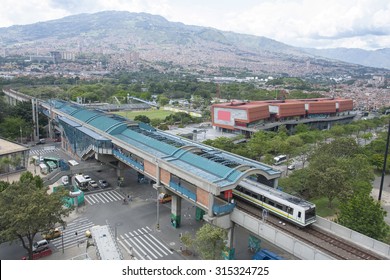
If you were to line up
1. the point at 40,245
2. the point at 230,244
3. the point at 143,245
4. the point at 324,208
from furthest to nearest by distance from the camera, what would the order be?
the point at 324,208 → the point at 143,245 → the point at 40,245 → the point at 230,244

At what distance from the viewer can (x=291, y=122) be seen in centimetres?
7044

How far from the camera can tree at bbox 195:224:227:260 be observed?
18453 mm

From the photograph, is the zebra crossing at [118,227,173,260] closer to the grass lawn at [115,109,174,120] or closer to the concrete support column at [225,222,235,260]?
the concrete support column at [225,222,235,260]

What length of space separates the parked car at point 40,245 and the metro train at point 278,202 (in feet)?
46.1

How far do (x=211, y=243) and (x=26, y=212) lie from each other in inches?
447

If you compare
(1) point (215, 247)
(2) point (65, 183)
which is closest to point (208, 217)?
(1) point (215, 247)

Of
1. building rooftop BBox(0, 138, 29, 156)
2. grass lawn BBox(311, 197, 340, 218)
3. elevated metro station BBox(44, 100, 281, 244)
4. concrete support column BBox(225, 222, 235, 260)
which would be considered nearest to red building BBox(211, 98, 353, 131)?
elevated metro station BBox(44, 100, 281, 244)

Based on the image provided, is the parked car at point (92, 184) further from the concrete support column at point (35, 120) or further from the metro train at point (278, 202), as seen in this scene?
the concrete support column at point (35, 120)

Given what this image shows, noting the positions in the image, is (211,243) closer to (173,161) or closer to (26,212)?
(173,161)

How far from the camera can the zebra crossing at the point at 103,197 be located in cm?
3184

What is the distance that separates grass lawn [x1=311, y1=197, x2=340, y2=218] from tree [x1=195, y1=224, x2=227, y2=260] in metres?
14.9

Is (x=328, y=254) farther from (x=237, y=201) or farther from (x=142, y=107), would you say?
(x=142, y=107)

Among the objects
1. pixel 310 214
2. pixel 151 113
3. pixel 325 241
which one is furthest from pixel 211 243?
pixel 151 113

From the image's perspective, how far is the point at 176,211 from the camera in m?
26.6
